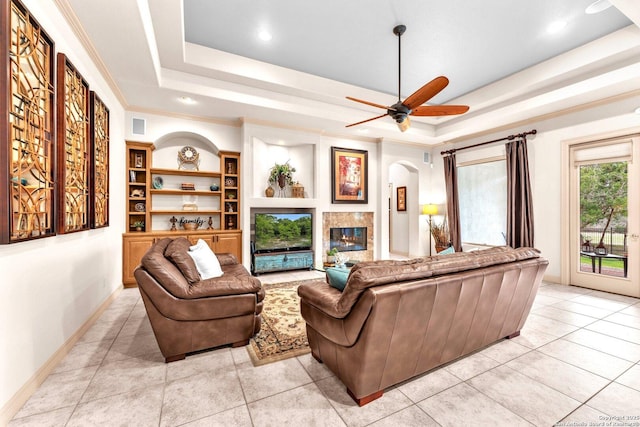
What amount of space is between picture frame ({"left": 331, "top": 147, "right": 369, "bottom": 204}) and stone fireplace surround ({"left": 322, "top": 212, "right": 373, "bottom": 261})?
12.4 inches

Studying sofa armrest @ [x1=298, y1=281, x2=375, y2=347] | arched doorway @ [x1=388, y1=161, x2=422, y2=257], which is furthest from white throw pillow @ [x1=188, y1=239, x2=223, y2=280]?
arched doorway @ [x1=388, y1=161, x2=422, y2=257]

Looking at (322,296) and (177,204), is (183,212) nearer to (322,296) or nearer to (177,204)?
(177,204)

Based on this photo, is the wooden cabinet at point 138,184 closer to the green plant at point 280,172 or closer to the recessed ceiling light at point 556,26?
the green plant at point 280,172

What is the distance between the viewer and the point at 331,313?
1782 millimetres

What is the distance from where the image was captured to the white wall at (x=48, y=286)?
1.69 m

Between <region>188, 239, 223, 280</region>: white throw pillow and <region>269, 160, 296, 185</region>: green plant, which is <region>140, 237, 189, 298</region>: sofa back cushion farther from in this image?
<region>269, 160, 296, 185</region>: green plant

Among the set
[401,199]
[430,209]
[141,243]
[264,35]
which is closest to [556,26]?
[264,35]

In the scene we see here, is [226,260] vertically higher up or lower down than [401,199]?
lower down

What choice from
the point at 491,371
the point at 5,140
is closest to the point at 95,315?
the point at 5,140

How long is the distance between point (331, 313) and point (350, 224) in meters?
4.59

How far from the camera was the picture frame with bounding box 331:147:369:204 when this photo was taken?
19.9 feet

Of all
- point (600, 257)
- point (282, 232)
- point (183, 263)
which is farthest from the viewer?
point (282, 232)

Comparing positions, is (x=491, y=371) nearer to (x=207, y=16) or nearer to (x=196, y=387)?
(x=196, y=387)

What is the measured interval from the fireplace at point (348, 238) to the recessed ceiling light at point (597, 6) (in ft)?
15.4
